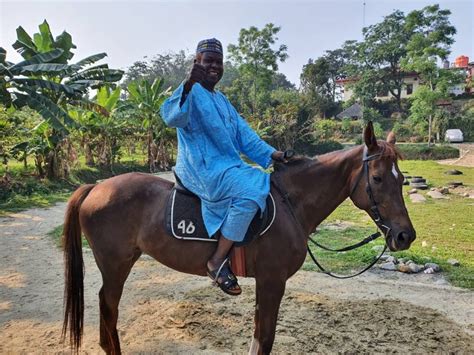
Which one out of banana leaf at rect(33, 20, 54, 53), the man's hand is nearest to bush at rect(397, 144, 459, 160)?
banana leaf at rect(33, 20, 54, 53)

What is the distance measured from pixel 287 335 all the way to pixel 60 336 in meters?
2.16

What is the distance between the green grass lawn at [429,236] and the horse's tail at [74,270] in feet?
10.9

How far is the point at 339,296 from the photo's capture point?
A: 4379mm

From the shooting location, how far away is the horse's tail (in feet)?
9.89

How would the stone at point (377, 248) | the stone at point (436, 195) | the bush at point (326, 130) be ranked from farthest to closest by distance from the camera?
1. the bush at point (326, 130)
2. the stone at point (436, 195)
3. the stone at point (377, 248)

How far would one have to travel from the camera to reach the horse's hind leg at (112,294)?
9.45 ft

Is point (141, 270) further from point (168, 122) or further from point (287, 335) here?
point (168, 122)

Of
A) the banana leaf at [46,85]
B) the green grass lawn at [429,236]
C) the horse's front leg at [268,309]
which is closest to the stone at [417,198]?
the green grass lawn at [429,236]

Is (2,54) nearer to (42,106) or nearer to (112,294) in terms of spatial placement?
(42,106)

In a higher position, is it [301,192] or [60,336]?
[301,192]

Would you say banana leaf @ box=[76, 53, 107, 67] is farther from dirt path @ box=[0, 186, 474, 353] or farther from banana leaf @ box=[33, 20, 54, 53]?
dirt path @ box=[0, 186, 474, 353]

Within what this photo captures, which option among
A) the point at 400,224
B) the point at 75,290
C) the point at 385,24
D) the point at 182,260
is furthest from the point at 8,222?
the point at 385,24

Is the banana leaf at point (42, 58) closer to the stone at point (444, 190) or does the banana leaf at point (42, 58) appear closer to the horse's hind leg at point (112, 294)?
the horse's hind leg at point (112, 294)

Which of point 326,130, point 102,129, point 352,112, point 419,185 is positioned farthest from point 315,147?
point 352,112
